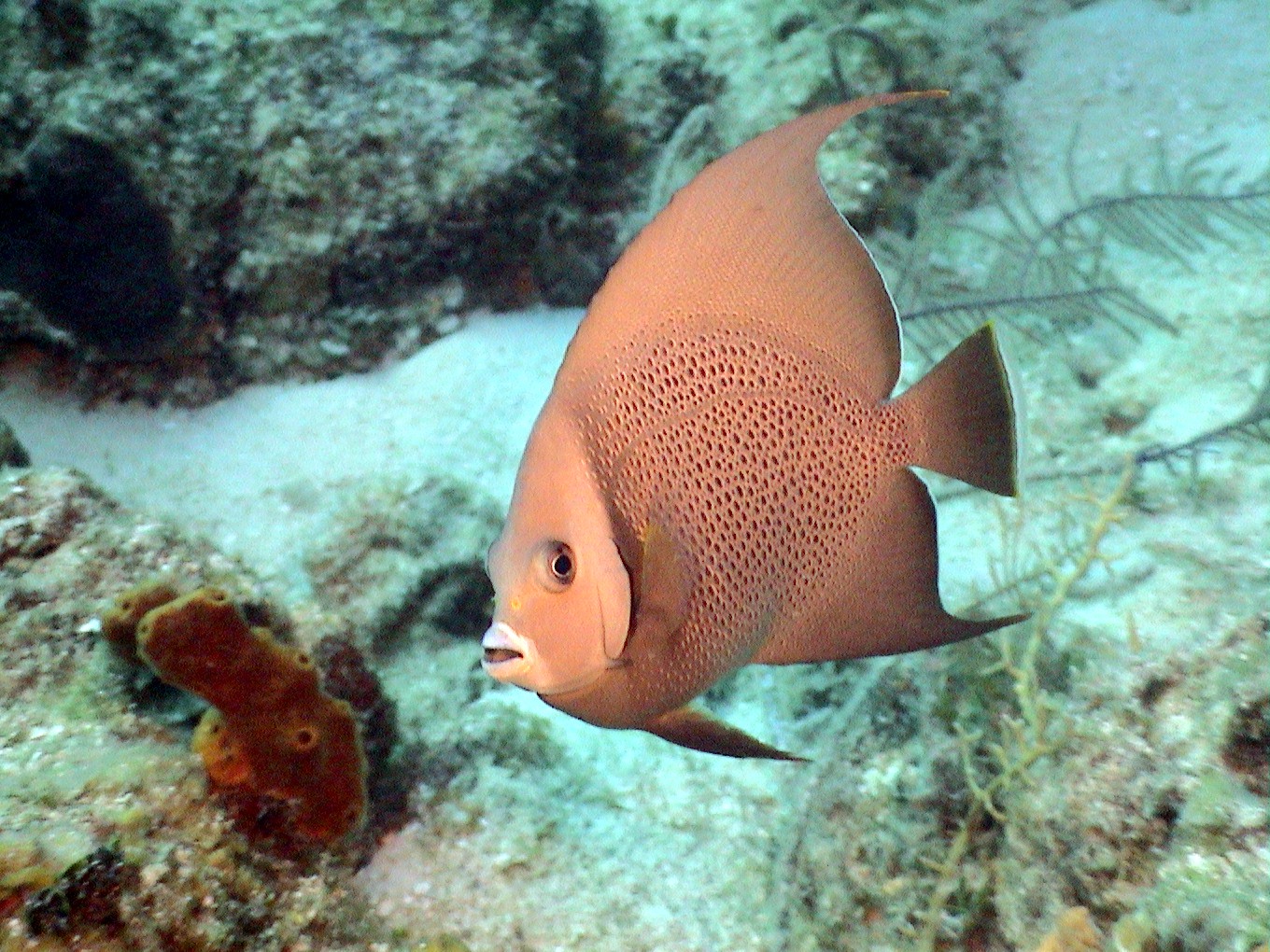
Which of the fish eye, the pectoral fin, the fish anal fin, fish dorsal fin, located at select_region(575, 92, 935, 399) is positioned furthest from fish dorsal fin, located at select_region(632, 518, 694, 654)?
fish dorsal fin, located at select_region(575, 92, 935, 399)

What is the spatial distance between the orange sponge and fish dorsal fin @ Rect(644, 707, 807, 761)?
1.07 metres

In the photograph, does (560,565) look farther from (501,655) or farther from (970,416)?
(970,416)

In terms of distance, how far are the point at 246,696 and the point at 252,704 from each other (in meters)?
0.03

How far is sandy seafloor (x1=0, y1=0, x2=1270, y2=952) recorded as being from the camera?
2.41 m

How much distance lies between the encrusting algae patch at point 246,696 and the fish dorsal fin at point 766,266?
121 centimetres

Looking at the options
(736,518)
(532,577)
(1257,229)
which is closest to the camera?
(532,577)

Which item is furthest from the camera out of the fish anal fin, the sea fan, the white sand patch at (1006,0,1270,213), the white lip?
the white sand patch at (1006,0,1270,213)

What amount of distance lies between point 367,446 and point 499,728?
6.37 feet

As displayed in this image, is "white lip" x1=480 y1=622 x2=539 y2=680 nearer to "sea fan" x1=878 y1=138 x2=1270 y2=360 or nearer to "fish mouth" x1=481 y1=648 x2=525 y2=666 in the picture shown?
"fish mouth" x1=481 y1=648 x2=525 y2=666

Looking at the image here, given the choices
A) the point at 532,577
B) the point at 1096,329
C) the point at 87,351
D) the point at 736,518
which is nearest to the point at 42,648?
the point at 532,577

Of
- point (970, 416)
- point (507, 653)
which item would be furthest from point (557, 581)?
point (970, 416)

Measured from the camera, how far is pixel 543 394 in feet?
14.4

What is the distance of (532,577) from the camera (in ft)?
4.15

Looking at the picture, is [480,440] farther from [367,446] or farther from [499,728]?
[499,728]
